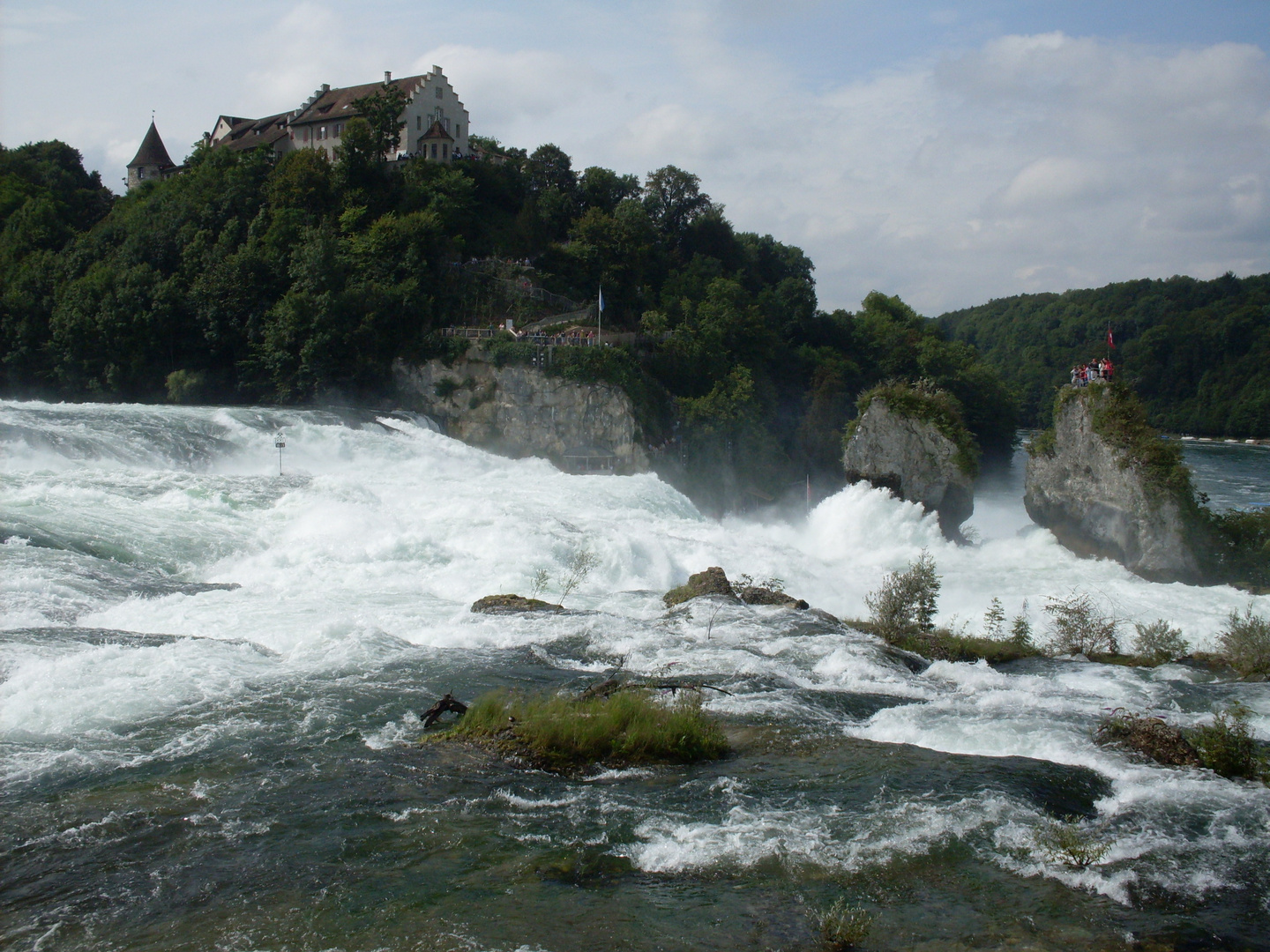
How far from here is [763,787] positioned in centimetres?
1011

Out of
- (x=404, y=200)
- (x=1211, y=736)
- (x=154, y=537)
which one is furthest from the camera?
(x=404, y=200)

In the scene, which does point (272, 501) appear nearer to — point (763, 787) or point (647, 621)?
point (647, 621)

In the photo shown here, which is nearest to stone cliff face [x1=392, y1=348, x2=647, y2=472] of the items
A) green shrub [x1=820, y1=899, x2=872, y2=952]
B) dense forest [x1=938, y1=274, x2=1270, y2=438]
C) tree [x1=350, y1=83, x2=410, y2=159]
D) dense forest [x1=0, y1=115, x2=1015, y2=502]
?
dense forest [x1=0, y1=115, x2=1015, y2=502]

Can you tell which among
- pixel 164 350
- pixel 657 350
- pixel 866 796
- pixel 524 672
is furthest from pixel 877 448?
pixel 164 350

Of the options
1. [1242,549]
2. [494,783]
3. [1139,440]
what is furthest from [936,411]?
[494,783]

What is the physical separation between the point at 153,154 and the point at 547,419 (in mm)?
49070

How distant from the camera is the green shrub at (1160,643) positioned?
1798 centimetres

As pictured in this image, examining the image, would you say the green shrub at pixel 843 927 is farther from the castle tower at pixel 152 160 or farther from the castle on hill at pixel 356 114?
the castle tower at pixel 152 160

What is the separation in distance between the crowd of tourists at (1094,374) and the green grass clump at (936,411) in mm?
4799

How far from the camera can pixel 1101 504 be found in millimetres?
31125

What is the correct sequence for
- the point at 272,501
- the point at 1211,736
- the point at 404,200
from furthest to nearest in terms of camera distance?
1. the point at 404,200
2. the point at 272,501
3. the point at 1211,736

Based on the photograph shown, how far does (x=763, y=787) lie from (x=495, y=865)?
327cm

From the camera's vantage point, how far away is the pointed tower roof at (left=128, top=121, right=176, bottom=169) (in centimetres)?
7169

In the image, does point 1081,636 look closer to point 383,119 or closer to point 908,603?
point 908,603
